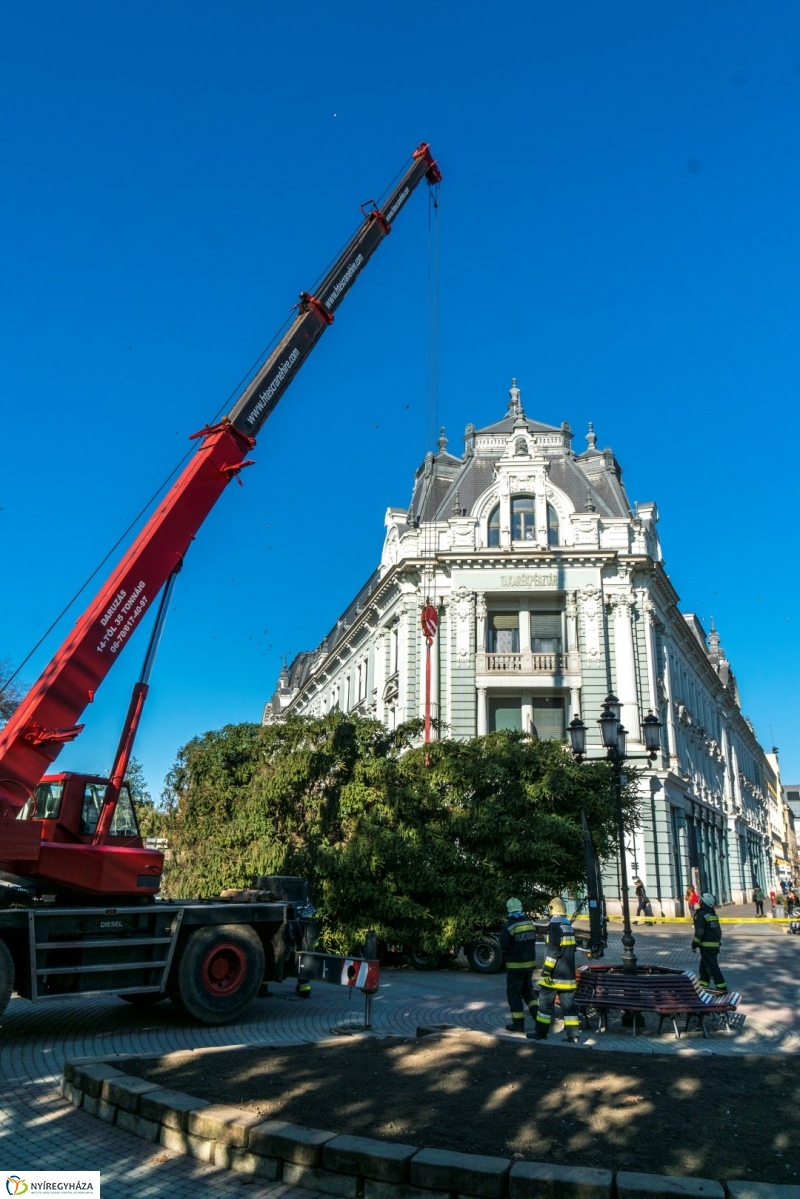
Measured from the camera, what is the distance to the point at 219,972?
12.0 metres

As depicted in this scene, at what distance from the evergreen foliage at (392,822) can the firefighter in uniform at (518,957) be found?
6.66m

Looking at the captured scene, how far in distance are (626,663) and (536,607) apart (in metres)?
4.05

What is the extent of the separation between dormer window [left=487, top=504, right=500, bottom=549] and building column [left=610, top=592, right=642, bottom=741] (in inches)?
200

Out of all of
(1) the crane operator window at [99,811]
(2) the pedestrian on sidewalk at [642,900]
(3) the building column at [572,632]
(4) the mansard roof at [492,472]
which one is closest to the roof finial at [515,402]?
(4) the mansard roof at [492,472]

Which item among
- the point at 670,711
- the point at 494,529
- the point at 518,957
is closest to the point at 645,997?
the point at 518,957

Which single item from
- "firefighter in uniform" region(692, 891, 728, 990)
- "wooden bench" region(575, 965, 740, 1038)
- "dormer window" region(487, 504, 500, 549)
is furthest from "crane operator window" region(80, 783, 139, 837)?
"dormer window" region(487, 504, 500, 549)

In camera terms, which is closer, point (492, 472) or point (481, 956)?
point (481, 956)

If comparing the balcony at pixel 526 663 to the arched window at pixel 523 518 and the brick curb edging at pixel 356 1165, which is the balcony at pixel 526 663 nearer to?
the arched window at pixel 523 518

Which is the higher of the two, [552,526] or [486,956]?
[552,526]

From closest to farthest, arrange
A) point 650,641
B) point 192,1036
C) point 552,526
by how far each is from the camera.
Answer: point 192,1036
point 650,641
point 552,526

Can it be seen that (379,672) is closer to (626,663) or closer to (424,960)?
(626,663)

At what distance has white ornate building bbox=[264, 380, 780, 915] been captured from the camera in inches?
1331

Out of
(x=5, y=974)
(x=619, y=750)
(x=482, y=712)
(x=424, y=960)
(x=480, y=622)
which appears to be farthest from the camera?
(x=480, y=622)

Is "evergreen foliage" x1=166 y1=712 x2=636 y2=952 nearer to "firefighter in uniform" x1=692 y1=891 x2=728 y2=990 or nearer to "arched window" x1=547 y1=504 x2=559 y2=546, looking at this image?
"firefighter in uniform" x1=692 y1=891 x2=728 y2=990
